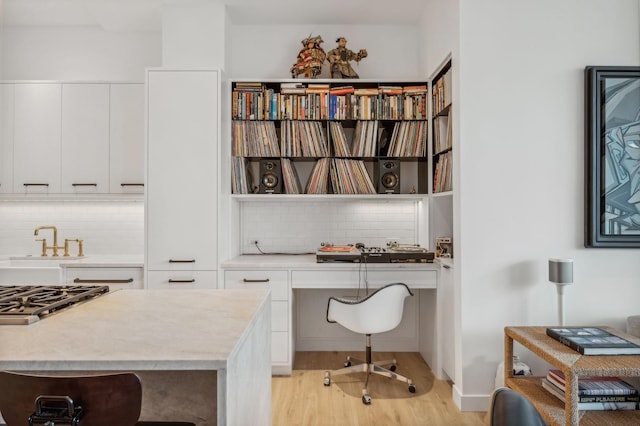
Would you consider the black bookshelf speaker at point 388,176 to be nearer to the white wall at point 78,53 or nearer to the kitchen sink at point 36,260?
the white wall at point 78,53

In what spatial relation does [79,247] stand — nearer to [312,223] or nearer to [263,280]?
[263,280]

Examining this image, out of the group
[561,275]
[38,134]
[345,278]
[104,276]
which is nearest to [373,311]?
[345,278]

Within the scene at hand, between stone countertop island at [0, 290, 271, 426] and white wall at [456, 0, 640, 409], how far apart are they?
143 cm

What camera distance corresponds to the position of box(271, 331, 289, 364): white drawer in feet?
10.3

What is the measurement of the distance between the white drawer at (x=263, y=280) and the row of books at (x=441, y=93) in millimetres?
1693

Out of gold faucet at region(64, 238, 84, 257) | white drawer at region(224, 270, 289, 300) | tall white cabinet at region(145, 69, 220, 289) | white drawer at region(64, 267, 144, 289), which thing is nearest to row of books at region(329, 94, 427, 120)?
tall white cabinet at region(145, 69, 220, 289)

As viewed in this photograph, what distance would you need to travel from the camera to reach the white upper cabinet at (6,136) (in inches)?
135

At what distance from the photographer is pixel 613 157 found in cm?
256

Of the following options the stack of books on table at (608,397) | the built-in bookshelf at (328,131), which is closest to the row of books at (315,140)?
the built-in bookshelf at (328,131)

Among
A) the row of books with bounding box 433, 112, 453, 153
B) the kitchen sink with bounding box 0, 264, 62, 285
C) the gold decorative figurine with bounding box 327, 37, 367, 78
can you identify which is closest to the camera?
the row of books with bounding box 433, 112, 453, 153

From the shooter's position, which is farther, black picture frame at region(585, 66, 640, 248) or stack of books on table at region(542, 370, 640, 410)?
black picture frame at region(585, 66, 640, 248)

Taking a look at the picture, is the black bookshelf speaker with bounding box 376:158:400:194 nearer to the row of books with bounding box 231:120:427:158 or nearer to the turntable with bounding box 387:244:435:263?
the row of books with bounding box 231:120:427:158

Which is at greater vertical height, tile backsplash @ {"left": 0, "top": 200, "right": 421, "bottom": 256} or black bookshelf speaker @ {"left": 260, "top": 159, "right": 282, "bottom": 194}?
black bookshelf speaker @ {"left": 260, "top": 159, "right": 282, "bottom": 194}

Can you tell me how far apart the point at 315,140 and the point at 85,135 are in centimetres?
190
